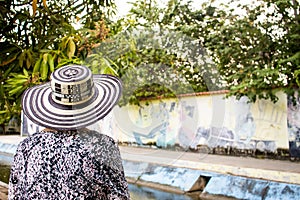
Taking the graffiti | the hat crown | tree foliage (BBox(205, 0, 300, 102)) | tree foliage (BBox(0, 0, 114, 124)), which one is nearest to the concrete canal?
tree foliage (BBox(205, 0, 300, 102))

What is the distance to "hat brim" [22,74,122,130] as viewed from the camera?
3.26 ft

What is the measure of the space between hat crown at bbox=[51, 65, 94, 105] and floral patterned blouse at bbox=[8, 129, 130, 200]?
99 millimetres

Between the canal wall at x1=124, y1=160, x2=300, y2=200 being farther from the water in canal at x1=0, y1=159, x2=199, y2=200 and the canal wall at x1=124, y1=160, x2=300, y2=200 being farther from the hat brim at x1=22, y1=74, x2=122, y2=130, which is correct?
the hat brim at x1=22, y1=74, x2=122, y2=130

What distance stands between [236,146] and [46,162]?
6426mm

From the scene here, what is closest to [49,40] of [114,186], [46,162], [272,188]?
[46,162]

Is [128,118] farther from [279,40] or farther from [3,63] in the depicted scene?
[279,40]

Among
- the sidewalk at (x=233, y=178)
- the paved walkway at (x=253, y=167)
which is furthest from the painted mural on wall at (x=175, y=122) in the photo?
the sidewalk at (x=233, y=178)

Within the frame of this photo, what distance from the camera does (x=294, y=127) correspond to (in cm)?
633

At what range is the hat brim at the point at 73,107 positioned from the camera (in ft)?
3.26

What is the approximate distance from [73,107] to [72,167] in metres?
0.16

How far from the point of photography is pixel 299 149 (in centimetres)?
625

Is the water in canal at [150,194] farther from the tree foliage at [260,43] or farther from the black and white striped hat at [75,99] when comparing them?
the black and white striped hat at [75,99]

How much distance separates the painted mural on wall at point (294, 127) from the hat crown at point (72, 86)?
577 centimetres

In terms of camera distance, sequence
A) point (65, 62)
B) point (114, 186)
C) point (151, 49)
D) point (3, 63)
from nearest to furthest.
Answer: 1. point (151, 49)
2. point (114, 186)
3. point (65, 62)
4. point (3, 63)
